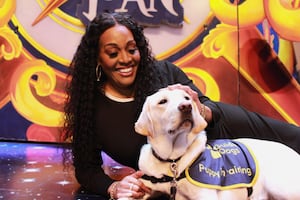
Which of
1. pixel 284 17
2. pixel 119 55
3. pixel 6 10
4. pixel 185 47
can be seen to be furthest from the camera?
pixel 6 10

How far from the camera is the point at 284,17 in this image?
278 centimetres

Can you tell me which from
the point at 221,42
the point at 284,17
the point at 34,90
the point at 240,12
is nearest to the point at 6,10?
the point at 34,90

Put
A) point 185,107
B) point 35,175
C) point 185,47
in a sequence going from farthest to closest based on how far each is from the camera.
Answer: point 185,47, point 35,175, point 185,107

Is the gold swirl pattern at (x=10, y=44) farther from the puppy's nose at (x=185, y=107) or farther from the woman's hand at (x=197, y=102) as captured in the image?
the puppy's nose at (x=185, y=107)

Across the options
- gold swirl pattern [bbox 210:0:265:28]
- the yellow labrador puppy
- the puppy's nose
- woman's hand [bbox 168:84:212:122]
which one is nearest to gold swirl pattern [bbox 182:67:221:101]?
gold swirl pattern [bbox 210:0:265:28]

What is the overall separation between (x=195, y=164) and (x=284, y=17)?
173 cm

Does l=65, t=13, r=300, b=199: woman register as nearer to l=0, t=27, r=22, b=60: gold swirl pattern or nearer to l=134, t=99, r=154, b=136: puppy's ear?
l=134, t=99, r=154, b=136: puppy's ear

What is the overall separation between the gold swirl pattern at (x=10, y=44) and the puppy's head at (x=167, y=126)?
1.86 meters

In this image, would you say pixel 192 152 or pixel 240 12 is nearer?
pixel 192 152

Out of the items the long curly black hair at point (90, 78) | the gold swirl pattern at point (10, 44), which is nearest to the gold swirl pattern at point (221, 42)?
the long curly black hair at point (90, 78)

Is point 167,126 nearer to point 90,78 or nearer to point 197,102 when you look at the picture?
point 197,102

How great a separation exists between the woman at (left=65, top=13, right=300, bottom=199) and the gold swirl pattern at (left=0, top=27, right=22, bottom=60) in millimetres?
1347

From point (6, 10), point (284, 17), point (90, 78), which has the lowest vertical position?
point (90, 78)

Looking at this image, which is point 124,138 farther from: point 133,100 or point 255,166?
point 255,166
